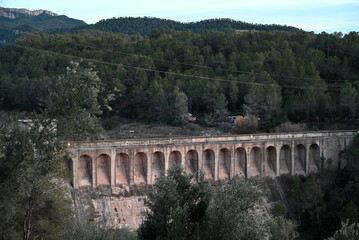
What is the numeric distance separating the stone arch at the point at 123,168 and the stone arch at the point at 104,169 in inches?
35.7

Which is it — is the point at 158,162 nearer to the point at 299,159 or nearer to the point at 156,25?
the point at 299,159

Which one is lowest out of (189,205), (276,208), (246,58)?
(276,208)

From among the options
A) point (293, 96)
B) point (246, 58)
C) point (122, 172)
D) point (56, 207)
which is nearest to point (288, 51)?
point (246, 58)

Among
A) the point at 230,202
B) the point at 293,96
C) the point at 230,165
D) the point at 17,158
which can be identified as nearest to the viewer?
the point at 17,158

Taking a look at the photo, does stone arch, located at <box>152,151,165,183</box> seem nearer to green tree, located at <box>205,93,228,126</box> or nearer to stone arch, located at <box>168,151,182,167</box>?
stone arch, located at <box>168,151,182,167</box>

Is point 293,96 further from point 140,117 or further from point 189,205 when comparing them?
point 189,205

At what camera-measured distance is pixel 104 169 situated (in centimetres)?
3831

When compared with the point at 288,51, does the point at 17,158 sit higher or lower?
lower

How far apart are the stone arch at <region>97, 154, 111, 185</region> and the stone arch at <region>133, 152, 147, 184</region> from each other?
2.55 m

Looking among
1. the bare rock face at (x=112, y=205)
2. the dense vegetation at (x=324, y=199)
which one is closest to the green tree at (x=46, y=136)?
the bare rock face at (x=112, y=205)

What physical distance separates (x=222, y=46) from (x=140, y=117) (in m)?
23.4

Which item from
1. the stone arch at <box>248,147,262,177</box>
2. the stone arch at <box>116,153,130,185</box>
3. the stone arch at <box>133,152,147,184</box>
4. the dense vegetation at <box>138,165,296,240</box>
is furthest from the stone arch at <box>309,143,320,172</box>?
the dense vegetation at <box>138,165,296,240</box>

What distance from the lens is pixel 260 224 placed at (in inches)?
837

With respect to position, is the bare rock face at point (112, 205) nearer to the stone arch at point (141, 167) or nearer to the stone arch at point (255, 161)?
the stone arch at point (141, 167)
